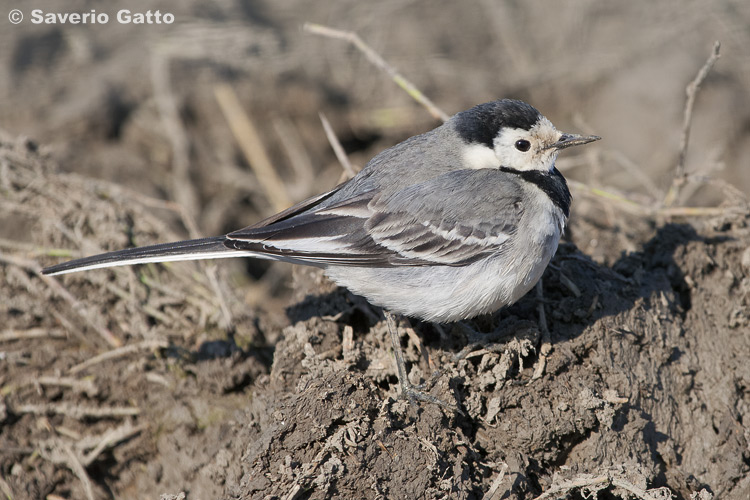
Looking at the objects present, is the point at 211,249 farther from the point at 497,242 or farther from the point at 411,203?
the point at 497,242

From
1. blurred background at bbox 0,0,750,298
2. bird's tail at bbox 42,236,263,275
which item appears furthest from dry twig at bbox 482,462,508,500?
blurred background at bbox 0,0,750,298

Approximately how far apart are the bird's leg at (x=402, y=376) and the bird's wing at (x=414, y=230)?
0.37m

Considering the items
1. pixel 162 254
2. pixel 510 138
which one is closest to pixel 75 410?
pixel 162 254

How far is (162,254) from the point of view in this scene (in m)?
4.20

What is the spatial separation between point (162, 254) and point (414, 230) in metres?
1.53

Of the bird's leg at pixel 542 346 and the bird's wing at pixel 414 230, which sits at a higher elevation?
the bird's wing at pixel 414 230

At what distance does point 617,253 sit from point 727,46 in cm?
544

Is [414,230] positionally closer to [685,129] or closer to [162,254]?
[162,254]

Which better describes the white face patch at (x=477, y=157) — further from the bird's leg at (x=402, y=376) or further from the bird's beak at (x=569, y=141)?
the bird's leg at (x=402, y=376)

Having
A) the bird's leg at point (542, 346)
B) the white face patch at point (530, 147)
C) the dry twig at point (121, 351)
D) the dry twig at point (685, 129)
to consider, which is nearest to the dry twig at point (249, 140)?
the dry twig at point (121, 351)

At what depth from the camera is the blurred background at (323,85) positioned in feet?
27.3

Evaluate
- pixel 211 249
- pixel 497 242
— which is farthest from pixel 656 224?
pixel 211 249

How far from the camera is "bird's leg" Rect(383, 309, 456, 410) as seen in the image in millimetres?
3895

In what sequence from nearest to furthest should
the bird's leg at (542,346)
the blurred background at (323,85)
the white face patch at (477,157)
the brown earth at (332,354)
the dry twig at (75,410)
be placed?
the brown earth at (332,354) < the bird's leg at (542,346) < the white face patch at (477,157) < the dry twig at (75,410) < the blurred background at (323,85)
